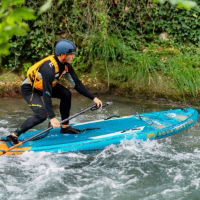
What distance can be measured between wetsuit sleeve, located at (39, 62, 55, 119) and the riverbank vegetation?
343 centimetres

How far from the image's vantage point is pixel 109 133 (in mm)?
5234

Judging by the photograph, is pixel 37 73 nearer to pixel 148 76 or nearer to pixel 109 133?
pixel 109 133

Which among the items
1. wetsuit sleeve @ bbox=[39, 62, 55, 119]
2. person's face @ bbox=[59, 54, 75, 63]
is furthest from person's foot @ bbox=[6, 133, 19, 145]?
person's face @ bbox=[59, 54, 75, 63]

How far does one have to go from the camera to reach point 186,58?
7.78 m

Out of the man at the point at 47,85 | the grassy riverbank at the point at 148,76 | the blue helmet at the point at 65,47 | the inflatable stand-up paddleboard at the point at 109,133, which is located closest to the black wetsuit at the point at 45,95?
the man at the point at 47,85

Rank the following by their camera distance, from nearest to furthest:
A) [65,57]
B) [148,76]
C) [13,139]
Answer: [65,57]
[13,139]
[148,76]

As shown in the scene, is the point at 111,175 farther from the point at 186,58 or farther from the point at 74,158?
the point at 186,58

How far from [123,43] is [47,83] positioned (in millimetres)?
3917

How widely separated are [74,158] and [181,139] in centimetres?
189

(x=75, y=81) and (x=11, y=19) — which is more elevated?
(x=11, y=19)

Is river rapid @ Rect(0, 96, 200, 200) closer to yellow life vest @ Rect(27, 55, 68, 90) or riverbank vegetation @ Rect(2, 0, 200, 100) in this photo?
yellow life vest @ Rect(27, 55, 68, 90)

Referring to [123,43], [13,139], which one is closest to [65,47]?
[13,139]

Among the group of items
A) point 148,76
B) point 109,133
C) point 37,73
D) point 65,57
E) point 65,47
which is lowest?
point 109,133

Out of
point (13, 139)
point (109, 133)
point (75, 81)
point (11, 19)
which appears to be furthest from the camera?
point (109, 133)
